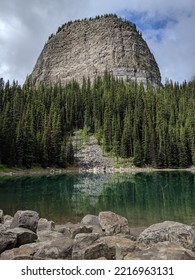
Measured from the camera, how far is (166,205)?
32.7m

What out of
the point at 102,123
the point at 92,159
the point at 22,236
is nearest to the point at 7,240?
the point at 22,236

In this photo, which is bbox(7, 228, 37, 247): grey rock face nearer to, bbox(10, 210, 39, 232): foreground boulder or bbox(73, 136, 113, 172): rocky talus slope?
bbox(10, 210, 39, 232): foreground boulder

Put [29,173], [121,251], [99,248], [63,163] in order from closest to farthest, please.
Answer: [99,248] → [121,251] → [29,173] → [63,163]

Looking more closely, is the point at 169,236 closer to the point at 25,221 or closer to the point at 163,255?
the point at 163,255

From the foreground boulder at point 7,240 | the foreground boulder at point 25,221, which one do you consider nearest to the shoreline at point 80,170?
the foreground boulder at point 25,221

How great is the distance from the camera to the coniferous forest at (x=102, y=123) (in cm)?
9756

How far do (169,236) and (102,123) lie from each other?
413 ft

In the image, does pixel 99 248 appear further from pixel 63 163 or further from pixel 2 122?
pixel 63 163

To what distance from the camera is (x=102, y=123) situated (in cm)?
13838
